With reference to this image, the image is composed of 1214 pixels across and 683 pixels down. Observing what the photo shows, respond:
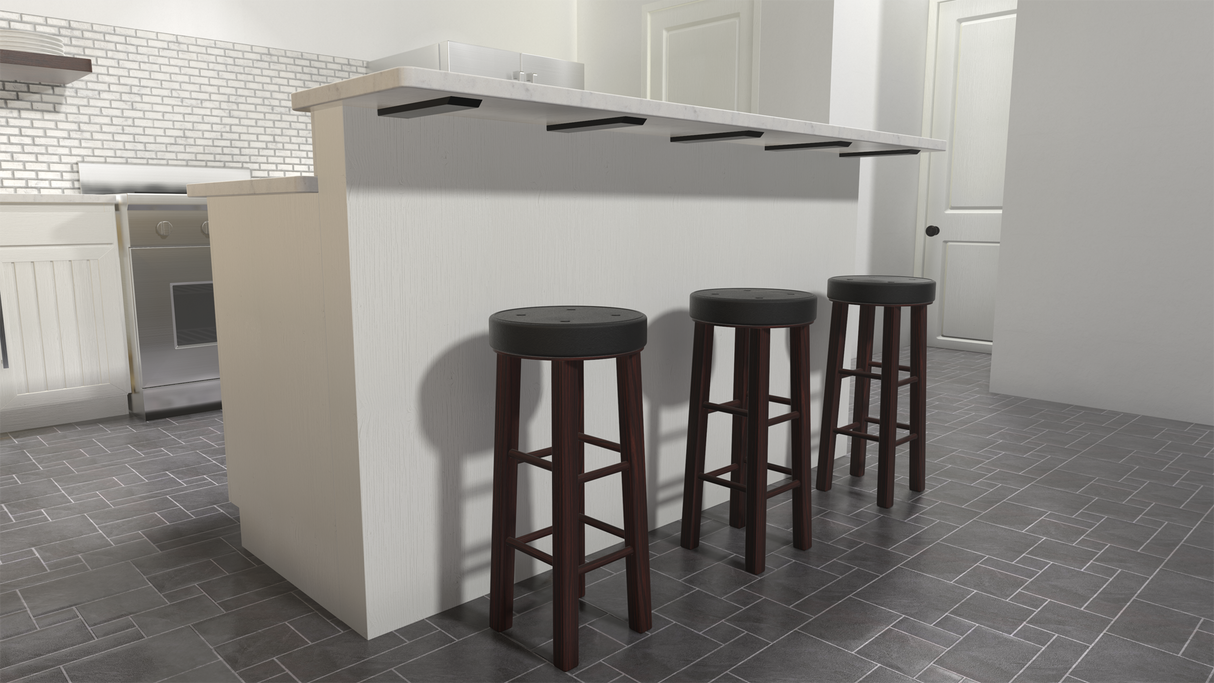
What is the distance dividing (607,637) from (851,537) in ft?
Result: 3.35

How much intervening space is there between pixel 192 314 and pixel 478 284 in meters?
2.81

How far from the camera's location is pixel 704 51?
5832 millimetres

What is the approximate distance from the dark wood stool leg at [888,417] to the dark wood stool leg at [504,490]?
1.49 metres

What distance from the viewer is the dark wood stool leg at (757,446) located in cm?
226

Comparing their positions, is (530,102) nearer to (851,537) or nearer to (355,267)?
(355,267)

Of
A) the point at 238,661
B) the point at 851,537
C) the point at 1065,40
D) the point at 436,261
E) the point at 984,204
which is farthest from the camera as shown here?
the point at 984,204

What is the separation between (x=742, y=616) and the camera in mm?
2078

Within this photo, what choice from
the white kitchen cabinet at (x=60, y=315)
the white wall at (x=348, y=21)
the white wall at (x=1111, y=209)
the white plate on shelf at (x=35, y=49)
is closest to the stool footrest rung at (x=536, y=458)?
the white kitchen cabinet at (x=60, y=315)

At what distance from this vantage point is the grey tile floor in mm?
1848

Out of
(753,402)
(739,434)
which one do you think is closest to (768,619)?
(753,402)

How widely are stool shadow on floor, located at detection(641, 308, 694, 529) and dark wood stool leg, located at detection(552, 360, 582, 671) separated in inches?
32.2

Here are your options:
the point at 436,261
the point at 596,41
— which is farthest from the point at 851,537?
the point at 596,41

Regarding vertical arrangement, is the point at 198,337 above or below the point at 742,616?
above

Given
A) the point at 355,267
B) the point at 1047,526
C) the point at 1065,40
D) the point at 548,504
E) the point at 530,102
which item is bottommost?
the point at 1047,526
